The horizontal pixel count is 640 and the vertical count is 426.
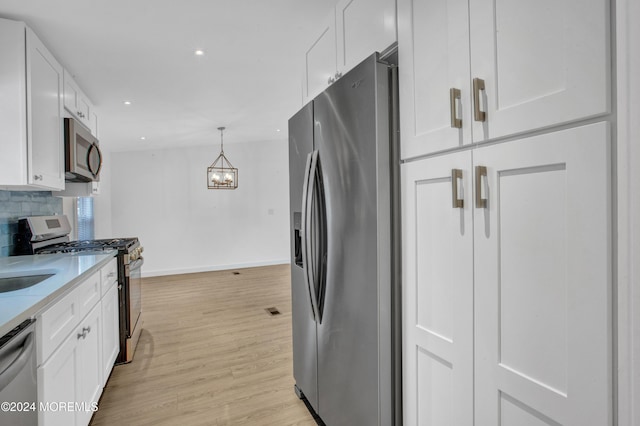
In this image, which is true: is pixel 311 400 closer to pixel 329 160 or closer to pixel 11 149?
pixel 329 160

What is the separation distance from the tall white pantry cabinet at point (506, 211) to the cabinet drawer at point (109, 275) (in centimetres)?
201

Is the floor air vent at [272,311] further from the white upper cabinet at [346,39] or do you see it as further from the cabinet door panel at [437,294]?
the cabinet door panel at [437,294]

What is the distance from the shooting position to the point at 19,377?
1.02 m

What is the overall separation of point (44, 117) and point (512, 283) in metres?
2.61

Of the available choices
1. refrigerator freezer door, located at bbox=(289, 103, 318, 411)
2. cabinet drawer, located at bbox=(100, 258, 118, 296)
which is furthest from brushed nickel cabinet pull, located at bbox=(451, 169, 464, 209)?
cabinet drawer, located at bbox=(100, 258, 118, 296)

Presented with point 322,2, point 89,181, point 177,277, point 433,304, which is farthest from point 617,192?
point 177,277

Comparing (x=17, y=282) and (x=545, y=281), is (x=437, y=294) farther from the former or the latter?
(x=17, y=282)

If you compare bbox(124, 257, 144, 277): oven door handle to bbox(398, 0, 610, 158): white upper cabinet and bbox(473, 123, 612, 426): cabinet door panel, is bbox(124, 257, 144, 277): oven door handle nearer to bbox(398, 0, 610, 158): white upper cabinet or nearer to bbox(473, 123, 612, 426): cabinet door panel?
bbox(398, 0, 610, 158): white upper cabinet

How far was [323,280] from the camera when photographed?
5.18 ft

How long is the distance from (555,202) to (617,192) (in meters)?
0.12

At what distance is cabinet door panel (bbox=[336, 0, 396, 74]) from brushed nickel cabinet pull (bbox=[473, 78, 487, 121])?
1.65 feet

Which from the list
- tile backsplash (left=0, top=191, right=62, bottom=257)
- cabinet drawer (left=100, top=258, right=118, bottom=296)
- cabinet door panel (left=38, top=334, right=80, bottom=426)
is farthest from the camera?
tile backsplash (left=0, top=191, right=62, bottom=257)

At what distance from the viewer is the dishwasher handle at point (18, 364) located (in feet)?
3.09

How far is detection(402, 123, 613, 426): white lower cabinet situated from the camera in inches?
25.7
